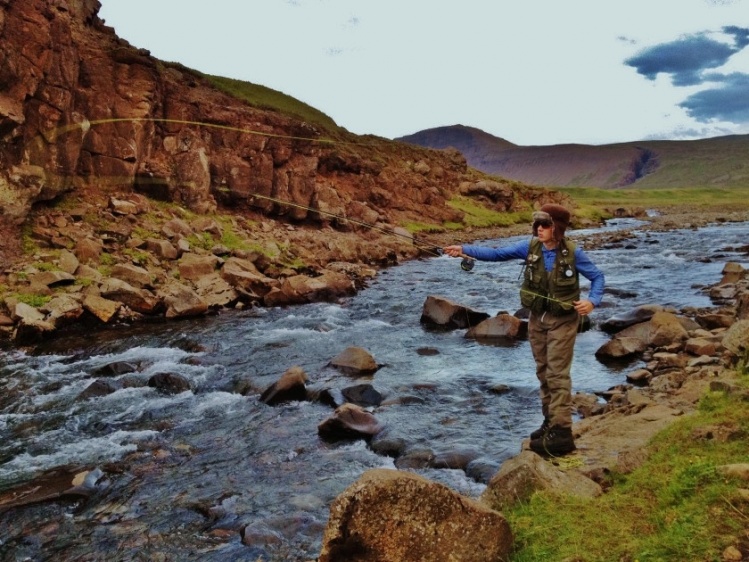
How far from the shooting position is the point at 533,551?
4.37 metres

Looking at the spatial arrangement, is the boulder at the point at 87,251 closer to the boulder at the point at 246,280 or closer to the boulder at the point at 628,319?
the boulder at the point at 246,280

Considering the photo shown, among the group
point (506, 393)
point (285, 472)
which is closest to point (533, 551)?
point (285, 472)

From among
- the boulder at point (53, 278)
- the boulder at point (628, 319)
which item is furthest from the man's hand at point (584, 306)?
the boulder at point (53, 278)

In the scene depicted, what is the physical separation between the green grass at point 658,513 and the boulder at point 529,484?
0.45 ft

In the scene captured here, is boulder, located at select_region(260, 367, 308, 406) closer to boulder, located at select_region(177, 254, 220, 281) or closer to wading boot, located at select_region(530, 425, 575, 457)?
wading boot, located at select_region(530, 425, 575, 457)

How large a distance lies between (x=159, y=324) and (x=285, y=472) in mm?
11478

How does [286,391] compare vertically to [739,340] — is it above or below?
below

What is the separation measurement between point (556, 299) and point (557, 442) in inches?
65.1

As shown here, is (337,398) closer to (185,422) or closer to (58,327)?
(185,422)

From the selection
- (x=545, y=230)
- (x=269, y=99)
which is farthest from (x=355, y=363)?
(x=269, y=99)

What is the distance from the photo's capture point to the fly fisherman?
21.8 feet

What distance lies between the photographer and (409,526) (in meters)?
4.40

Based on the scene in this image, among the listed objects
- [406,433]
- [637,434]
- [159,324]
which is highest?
[637,434]

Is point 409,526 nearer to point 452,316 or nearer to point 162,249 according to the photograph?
point 452,316
